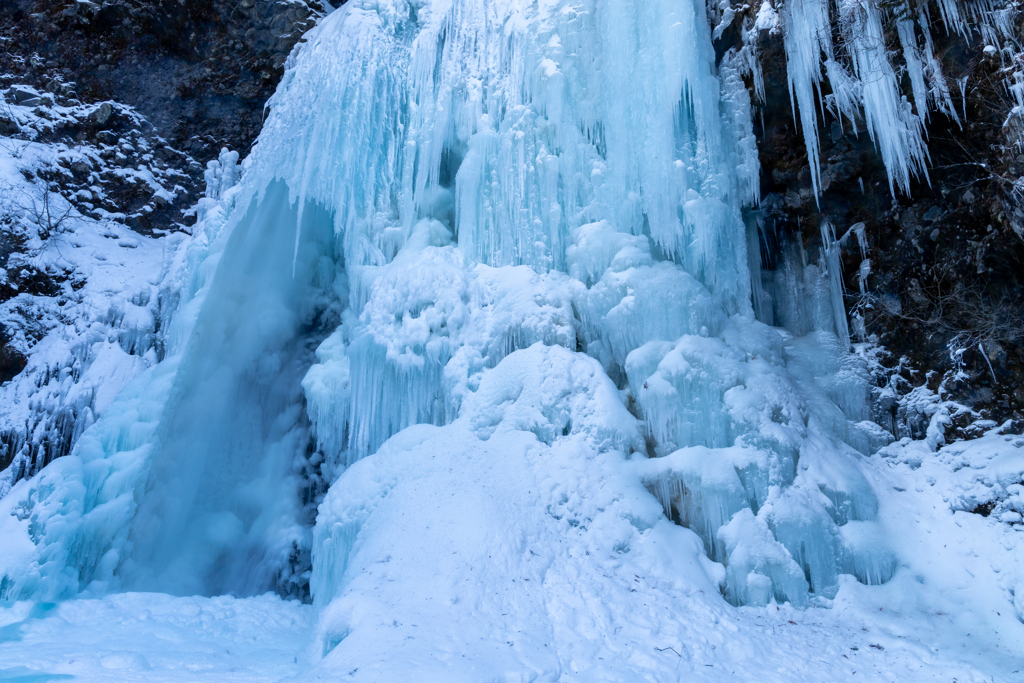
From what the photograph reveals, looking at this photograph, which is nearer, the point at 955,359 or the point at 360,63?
the point at 955,359

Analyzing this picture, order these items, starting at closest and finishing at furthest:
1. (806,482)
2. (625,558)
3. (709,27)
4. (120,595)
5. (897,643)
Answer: (897,643), (625,558), (806,482), (120,595), (709,27)

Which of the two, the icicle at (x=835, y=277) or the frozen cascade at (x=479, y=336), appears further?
the icicle at (x=835, y=277)

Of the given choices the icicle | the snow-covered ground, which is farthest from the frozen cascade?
the snow-covered ground

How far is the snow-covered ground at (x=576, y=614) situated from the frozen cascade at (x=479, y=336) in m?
0.22

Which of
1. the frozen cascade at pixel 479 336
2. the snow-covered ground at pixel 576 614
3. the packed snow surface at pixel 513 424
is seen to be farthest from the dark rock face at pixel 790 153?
the snow-covered ground at pixel 576 614

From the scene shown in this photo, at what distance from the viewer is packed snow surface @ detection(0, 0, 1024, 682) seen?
4277 mm

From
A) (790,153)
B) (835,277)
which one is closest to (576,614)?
(835,277)

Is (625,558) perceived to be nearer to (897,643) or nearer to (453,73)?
(897,643)

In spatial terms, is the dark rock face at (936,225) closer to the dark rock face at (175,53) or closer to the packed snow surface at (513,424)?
the packed snow surface at (513,424)

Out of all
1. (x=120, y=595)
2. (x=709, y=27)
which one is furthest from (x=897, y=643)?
(x=120, y=595)

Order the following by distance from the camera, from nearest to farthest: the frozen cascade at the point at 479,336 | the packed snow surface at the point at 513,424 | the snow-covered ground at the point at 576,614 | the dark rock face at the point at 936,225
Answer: the snow-covered ground at the point at 576,614 < the packed snow surface at the point at 513,424 < the frozen cascade at the point at 479,336 < the dark rock face at the point at 936,225

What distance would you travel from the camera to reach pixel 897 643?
3.98m

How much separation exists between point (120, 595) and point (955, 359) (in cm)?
871

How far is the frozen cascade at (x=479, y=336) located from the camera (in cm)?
523
